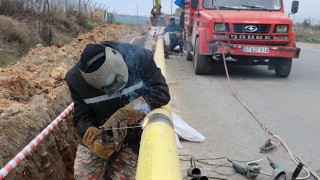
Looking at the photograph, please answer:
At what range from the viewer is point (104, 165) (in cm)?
386

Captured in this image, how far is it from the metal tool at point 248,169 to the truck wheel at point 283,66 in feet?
23.3

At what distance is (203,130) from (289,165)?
5.48 feet

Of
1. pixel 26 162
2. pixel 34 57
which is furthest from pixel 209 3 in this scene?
pixel 26 162

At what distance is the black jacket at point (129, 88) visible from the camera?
12.0 ft

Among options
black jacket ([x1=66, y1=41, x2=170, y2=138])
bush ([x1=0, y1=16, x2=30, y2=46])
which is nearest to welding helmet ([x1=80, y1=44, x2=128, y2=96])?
black jacket ([x1=66, y1=41, x2=170, y2=138])

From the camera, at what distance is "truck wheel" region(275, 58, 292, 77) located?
11.6m

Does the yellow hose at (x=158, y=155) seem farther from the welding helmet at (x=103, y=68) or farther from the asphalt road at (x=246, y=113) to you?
the asphalt road at (x=246, y=113)

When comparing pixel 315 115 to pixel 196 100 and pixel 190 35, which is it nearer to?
pixel 196 100

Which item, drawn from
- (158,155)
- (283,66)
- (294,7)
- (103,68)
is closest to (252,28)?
(283,66)

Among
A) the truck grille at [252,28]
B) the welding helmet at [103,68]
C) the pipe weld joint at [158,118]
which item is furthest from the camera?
the truck grille at [252,28]

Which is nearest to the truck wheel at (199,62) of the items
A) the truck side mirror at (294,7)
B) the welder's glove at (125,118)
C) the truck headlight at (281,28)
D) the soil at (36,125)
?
the truck headlight at (281,28)

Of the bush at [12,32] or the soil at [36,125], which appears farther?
the bush at [12,32]

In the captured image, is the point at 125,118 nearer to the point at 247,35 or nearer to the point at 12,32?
the point at 247,35

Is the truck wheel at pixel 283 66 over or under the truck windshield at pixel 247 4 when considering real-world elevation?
under
